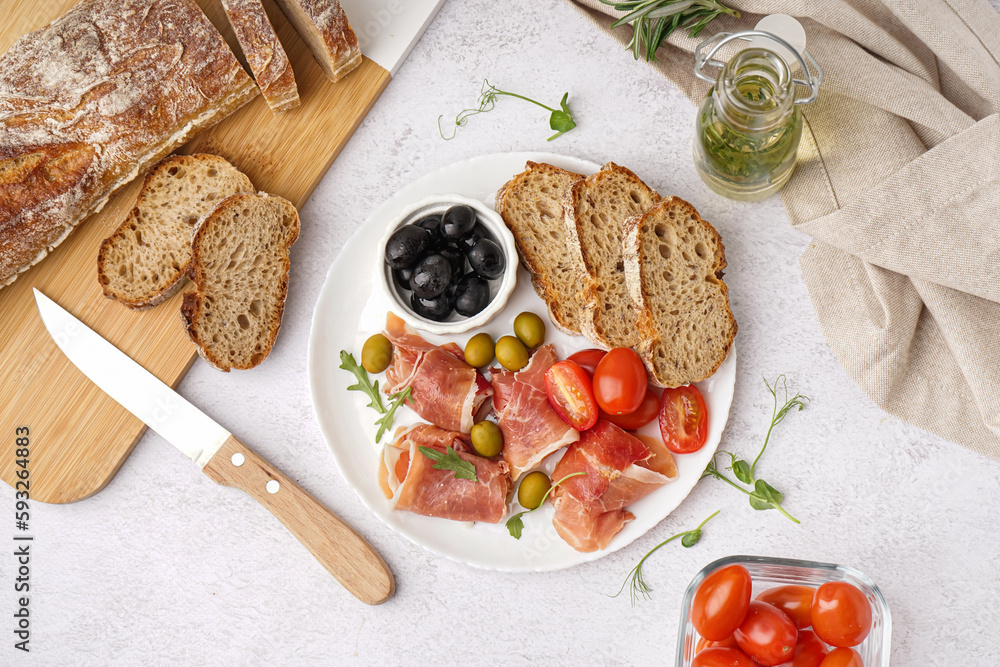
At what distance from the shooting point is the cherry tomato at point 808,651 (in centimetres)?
175

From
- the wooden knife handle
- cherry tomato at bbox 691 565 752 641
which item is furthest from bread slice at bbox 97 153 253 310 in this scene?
cherry tomato at bbox 691 565 752 641

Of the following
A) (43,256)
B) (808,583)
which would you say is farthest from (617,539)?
(43,256)

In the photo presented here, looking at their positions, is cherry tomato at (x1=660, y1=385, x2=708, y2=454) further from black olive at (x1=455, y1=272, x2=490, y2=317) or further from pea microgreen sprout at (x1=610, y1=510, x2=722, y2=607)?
black olive at (x1=455, y1=272, x2=490, y2=317)

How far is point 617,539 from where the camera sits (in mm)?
1874

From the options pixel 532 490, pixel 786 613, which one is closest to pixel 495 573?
pixel 532 490

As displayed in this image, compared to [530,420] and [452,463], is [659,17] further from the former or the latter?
[452,463]

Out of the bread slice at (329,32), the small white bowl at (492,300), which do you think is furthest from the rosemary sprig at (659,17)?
the bread slice at (329,32)

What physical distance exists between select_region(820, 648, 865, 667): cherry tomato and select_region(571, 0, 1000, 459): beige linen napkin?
65cm

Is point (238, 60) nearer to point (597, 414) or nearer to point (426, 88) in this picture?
point (426, 88)

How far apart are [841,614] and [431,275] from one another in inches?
51.2

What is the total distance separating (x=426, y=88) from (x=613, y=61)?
568 mm

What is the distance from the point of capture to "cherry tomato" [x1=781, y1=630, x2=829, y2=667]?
175 centimetres

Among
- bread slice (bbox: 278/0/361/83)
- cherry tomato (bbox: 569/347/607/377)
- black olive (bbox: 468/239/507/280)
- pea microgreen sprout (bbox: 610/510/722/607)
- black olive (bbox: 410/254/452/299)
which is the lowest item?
pea microgreen sprout (bbox: 610/510/722/607)

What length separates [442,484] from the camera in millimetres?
1889
